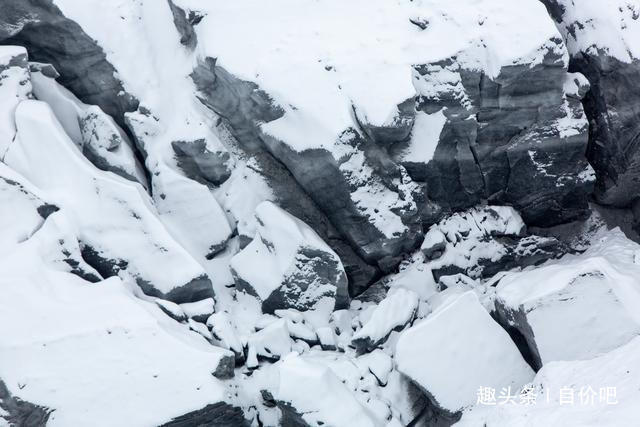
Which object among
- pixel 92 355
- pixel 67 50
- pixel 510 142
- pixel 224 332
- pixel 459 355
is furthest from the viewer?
pixel 67 50

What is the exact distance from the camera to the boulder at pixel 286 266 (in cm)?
1160

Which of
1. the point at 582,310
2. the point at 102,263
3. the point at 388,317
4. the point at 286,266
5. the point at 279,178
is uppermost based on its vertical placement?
the point at 582,310

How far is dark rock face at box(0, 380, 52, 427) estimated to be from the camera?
9.12m

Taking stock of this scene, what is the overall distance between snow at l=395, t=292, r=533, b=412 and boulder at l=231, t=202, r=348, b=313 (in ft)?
6.33

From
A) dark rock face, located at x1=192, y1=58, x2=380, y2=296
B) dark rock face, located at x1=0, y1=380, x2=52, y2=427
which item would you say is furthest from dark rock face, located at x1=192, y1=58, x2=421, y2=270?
dark rock face, located at x1=0, y1=380, x2=52, y2=427

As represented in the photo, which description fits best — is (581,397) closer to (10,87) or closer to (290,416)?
(290,416)

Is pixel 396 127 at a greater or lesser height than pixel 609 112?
lesser

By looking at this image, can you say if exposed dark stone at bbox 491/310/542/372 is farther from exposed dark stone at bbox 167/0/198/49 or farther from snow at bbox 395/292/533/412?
exposed dark stone at bbox 167/0/198/49

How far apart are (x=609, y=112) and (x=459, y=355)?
5.81 meters

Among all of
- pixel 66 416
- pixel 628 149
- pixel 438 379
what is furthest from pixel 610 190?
pixel 66 416

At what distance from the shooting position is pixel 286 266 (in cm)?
1157

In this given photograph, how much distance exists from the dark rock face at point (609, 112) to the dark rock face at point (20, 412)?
34.8 feet

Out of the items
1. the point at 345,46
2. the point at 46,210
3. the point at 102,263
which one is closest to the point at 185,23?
the point at 345,46

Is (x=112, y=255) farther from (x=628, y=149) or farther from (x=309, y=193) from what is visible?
(x=628, y=149)
